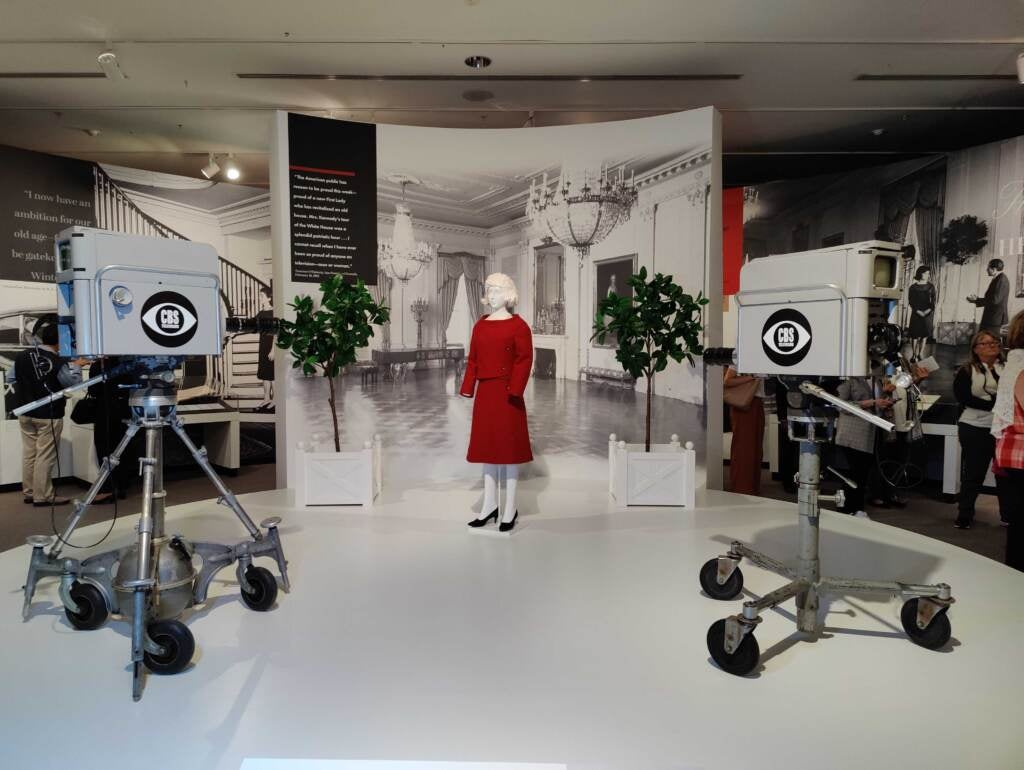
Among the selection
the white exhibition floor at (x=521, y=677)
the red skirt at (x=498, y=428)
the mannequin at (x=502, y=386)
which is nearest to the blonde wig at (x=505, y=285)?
the mannequin at (x=502, y=386)

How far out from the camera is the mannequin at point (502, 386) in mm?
4316

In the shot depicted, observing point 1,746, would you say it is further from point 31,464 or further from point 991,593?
point 31,464

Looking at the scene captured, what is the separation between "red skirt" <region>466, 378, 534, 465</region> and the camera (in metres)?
4.32

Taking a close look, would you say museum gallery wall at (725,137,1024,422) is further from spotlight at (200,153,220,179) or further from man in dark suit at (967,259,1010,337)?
spotlight at (200,153,220,179)

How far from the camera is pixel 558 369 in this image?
6262mm

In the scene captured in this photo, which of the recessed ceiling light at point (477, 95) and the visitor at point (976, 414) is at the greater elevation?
the recessed ceiling light at point (477, 95)

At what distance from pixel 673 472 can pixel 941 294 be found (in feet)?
12.9

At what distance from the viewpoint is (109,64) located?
4.93 m

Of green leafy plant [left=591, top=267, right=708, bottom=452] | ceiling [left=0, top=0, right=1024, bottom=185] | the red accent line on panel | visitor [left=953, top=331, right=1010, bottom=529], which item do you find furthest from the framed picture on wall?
visitor [left=953, top=331, right=1010, bottom=529]

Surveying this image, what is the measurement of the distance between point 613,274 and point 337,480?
298 cm

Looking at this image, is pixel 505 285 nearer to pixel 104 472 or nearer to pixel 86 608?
pixel 104 472

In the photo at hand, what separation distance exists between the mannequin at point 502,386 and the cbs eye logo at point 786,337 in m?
1.90

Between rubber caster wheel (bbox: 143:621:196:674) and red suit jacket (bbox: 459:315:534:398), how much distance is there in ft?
7.52

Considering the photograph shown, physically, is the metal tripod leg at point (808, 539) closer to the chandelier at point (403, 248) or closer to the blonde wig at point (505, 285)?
the blonde wig at point (505, 285)
